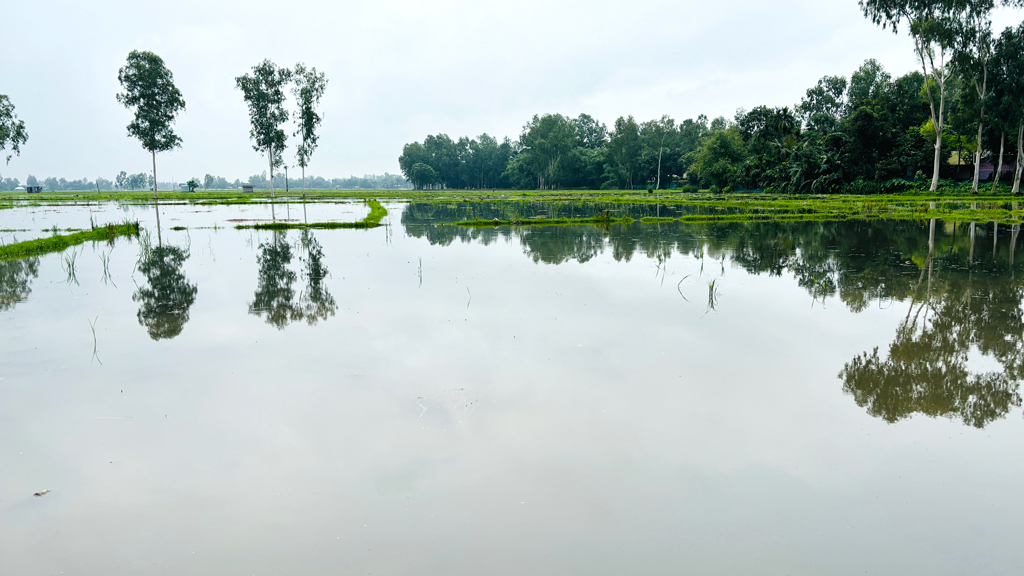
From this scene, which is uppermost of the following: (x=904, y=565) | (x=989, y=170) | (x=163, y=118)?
(x=163, y=118)

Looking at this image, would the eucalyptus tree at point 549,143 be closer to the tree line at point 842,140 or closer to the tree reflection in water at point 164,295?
the tree line at point 842,140

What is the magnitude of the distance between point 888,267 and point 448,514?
1083 cm

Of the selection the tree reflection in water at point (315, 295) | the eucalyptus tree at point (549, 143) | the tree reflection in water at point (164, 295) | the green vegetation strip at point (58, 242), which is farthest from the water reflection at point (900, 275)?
the eucalyptus tree at point (549, 143)

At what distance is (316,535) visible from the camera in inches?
115

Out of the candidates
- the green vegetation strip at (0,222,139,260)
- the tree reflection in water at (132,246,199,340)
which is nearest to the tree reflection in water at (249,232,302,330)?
the tree reflection in water at (132,246,199,340)

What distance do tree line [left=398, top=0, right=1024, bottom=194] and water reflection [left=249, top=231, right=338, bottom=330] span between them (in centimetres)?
3735

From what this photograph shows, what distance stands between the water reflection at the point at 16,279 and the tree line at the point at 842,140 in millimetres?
41679

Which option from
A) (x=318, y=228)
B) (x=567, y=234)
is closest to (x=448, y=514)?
(x=567, y=234)

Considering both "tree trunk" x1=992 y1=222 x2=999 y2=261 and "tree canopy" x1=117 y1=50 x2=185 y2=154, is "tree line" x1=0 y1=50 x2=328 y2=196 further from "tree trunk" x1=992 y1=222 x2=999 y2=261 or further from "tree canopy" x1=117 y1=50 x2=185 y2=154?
"tree trunk" x1=992 y1=222 x2=999 y2=261

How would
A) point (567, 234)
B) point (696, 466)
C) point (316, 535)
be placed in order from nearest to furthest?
point (316, 535) < point (696, 466) < point (567, 234)

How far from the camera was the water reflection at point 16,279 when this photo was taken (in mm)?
8797

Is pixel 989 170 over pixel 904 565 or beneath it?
over

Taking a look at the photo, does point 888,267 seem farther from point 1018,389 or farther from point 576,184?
point 576,184

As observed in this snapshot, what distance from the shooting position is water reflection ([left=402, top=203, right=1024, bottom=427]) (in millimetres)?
4754
